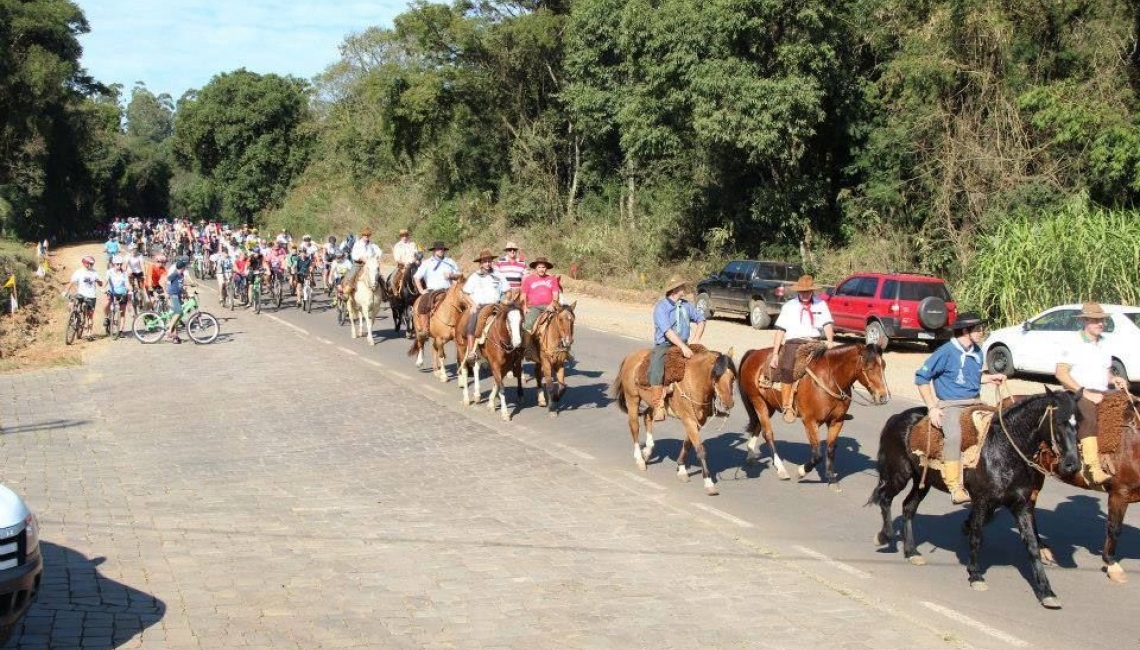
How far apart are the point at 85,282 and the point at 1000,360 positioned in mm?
20345

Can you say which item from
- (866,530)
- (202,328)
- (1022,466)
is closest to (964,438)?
(1022,466)

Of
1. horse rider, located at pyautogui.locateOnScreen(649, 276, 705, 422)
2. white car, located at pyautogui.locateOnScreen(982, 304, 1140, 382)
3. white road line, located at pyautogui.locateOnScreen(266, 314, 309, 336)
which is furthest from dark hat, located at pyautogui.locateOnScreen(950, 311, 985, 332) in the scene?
white road line, located at pyautogui.locateOnScreen(266, 314, 309, 336)

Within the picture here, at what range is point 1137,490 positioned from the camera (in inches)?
349

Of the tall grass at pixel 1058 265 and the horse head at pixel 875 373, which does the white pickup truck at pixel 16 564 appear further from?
the tall grass at pixel 1058 265

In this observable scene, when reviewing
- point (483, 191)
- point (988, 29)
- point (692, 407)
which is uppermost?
point (988, 29)

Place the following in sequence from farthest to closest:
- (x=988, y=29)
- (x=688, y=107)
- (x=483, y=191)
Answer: (x=483, y=191) < (x=688, y=107) < (x=988, y=29)

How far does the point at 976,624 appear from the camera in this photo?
26.6 feet

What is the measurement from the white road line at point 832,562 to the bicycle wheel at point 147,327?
19.9m

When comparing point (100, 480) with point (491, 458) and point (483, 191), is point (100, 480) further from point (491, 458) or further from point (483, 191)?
point (483, 191)

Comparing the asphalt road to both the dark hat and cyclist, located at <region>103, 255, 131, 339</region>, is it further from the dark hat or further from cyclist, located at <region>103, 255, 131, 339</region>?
cyclist, located at <region>103, 255, 131, 339</region>

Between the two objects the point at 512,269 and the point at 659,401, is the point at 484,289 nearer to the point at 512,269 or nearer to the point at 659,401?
the point at 512,269

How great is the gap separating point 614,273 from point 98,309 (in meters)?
18.9

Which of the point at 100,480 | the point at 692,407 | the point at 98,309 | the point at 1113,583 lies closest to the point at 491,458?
the point at 692,407

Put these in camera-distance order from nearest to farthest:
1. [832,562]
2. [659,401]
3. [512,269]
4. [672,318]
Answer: [832,562] < [659,401] < [672,318] < [512,269]
